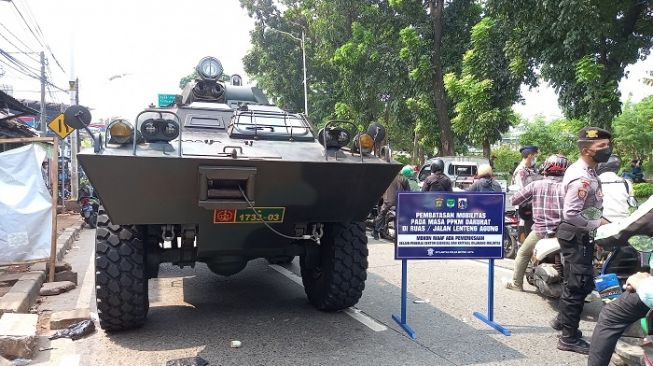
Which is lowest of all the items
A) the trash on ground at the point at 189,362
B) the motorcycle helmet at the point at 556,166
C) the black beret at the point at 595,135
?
the trash on ground at the point at 189,362

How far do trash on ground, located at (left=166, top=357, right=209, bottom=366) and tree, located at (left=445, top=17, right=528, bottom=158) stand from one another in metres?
13.0

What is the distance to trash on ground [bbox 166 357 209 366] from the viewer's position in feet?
13.6

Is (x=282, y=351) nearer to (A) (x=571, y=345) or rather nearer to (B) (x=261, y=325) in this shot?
(B) (x=261, y=325)

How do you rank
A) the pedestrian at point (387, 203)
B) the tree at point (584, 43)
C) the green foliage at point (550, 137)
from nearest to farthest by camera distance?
the tree at point (584, 43), the pedestrian at point (387, 203), the green foliage at point (550, 137)

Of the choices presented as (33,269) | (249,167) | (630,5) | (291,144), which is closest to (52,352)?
(249,167)

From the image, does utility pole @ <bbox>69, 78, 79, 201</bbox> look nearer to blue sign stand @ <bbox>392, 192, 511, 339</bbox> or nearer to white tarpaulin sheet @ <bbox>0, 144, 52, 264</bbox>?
white tarpaulin sheet @ <bbox>0, 144, 52, 264</bbox>

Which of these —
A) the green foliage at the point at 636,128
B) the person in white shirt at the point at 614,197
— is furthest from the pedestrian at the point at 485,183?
the green foliage at the point at 636,128

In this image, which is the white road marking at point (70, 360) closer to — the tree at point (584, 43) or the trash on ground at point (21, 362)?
the trash on ground at point (21, 362)

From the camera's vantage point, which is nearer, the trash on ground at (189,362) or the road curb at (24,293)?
the trash on ground at (189,362)

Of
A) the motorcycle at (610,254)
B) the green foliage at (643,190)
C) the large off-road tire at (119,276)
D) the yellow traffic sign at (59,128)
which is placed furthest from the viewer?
the green foliage at (643,190)

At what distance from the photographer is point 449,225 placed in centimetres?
514

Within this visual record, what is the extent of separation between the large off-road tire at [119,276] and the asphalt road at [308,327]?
0.69 ft

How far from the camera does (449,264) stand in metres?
8.45

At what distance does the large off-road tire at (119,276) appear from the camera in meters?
4.64
